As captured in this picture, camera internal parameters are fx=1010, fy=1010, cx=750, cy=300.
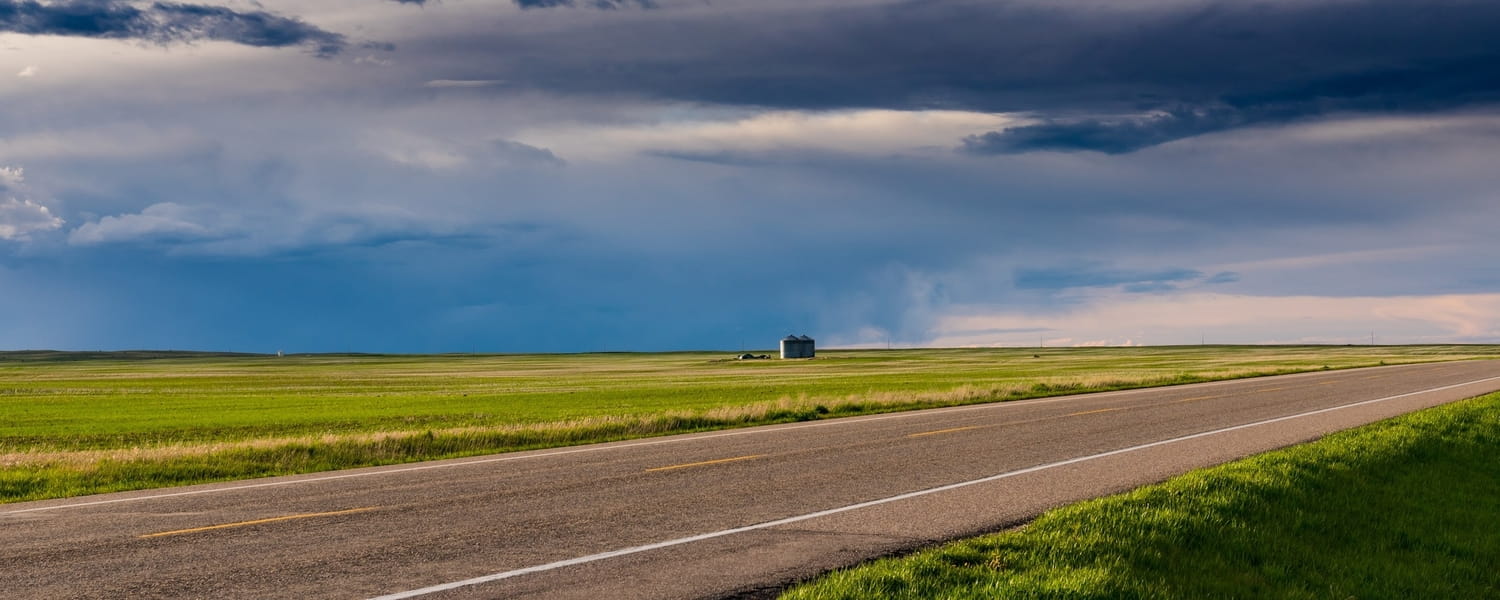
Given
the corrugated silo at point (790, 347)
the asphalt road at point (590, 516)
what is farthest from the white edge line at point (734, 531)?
the corrugated silo at point (790, 347)

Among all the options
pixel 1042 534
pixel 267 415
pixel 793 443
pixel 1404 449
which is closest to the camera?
pixel 1042 534

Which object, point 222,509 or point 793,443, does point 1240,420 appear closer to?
point 793,443

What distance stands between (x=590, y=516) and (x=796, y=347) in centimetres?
14780

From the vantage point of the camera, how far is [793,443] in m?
19.7

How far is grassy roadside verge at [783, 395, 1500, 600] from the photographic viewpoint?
26.8ft

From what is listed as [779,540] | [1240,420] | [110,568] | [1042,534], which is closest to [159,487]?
[110,568]

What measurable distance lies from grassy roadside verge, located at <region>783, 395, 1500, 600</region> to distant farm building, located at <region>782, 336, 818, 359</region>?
14211cm

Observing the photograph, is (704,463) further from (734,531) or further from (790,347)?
(790,347)

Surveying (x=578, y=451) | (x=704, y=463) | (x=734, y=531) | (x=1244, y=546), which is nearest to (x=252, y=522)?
(x=734, y=531)

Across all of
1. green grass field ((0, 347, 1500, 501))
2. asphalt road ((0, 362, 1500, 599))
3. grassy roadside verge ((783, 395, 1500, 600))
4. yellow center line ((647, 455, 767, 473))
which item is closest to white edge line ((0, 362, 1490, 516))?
asphalt road ((0, 362, 1500, 599))

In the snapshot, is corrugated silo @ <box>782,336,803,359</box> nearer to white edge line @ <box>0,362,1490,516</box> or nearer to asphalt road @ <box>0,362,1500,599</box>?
white edge line @ <box>0,362,1490,516</box>

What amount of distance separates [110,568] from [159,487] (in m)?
7.53

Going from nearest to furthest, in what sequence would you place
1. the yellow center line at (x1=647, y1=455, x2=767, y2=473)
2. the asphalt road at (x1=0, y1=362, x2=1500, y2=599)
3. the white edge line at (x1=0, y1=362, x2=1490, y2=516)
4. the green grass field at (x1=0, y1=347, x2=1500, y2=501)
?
1. the asphalt road at (x1=0, y1=362, x2=1500, y2=599)
2. the white edge line at (x1=0, y1=362, x2=1490, y2=516)
3. the yellow center line at (x1=647, y1=455, x2=767, y2=473)
4. the green grass field at (x1=0, y1=347, x2=1500, y2=501)

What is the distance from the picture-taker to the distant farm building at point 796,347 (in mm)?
157125
